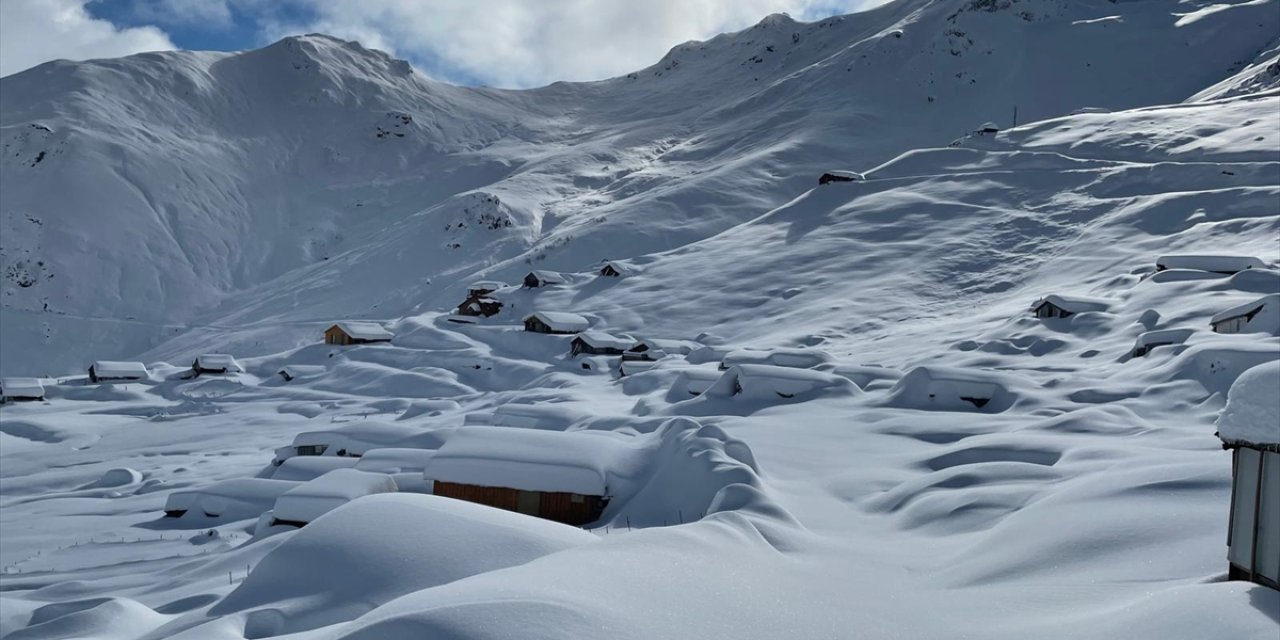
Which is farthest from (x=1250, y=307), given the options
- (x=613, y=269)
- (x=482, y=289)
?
(x=482, y=289)

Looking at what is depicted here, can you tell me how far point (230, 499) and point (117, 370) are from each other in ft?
126

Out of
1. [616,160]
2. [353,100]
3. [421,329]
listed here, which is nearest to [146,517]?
[421,329]

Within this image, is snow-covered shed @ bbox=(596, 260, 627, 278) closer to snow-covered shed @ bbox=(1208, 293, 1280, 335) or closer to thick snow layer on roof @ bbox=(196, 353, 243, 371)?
thick snow layer on roof @ bbox=(196, 353, 243, 371)

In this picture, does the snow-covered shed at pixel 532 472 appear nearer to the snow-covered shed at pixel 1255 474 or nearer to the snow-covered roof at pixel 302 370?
the snow-covered shed at pixel 1255 474

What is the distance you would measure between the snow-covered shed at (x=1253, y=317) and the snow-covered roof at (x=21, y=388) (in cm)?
5543

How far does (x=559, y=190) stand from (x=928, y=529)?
102m

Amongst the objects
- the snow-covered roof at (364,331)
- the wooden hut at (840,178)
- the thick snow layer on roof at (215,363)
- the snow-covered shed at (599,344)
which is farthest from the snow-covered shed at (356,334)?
the wooden hut at (840,178)

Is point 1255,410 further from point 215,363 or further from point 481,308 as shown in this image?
point 481,308

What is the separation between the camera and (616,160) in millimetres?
122938

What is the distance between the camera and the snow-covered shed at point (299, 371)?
51.1 metres

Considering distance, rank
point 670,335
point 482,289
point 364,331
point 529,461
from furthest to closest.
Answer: point 482,289
point 364,331
point 670,335
point 529,461

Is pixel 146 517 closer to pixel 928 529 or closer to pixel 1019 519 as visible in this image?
pixel 928 529

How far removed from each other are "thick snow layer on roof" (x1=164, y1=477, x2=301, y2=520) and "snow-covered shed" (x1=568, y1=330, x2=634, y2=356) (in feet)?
93.9

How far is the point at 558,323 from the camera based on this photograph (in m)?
54.4
